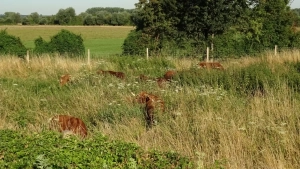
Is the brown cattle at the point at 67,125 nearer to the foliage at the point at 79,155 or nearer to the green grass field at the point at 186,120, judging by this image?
the green grass field at the point at 186,120

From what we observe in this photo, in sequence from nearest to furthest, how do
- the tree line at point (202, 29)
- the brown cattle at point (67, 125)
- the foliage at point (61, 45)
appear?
the brown cattle at point (67, 125) < the tree line at point (202, 29) < the foliage at point (61, 45)

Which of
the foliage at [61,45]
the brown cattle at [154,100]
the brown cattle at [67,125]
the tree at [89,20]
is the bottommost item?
the brown cattle at [67,125]

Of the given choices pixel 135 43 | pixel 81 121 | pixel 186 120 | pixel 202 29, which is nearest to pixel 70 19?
pixel 135 43

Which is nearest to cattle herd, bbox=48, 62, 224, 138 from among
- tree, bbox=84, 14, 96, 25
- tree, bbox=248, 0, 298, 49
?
tree, bbox=248, 0, 298, 49

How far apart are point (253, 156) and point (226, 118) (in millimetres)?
1246

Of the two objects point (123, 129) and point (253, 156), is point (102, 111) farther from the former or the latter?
point (253, 156)

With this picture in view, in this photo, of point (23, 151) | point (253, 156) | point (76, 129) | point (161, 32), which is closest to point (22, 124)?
point (76, 129)

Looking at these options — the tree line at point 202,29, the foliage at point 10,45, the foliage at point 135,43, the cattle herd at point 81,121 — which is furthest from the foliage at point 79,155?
the foliage at point 135,43

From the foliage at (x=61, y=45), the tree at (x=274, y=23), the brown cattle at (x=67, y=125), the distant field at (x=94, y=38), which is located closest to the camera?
the brown cattle at (x=67, y=125)

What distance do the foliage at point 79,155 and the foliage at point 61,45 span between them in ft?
59.1

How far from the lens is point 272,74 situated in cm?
995

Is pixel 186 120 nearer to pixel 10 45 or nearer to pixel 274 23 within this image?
pixel 10 45

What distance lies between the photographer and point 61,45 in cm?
2277

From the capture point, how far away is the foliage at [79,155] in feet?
13.5
